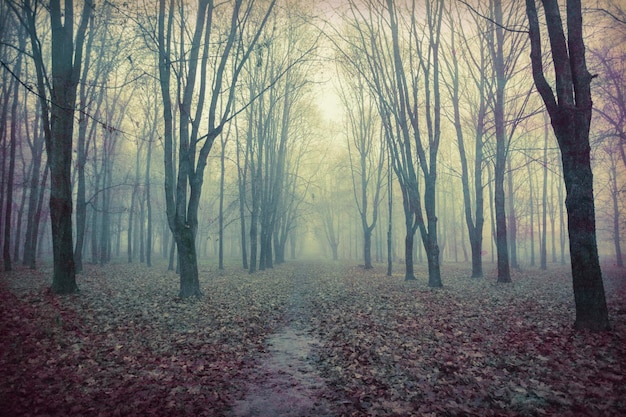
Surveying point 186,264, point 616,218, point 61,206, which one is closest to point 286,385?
point 186,264

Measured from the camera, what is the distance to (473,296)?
11.5 metres

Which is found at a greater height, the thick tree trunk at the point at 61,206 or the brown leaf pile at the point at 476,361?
the thick tree trunk at the point at 61,206

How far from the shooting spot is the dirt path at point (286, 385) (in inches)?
169

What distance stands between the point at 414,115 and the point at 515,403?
12.9 metres

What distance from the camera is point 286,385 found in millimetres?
5137

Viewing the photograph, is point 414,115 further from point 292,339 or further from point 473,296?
point 292,339

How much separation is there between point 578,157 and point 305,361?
6559mm

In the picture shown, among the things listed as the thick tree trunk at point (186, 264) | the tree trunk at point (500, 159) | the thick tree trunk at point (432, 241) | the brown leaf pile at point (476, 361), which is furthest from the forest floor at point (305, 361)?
the tree trunk at point (500, 159)

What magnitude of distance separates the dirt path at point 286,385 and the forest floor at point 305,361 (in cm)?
3

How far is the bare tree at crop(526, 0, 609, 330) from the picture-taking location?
6.21 metres

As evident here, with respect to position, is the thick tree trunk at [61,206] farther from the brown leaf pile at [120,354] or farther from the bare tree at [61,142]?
the brown leaf pile at [120,354]

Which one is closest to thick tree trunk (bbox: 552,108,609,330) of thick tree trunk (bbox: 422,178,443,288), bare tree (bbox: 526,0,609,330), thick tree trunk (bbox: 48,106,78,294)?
bare tree (bbox: 526,0,609,330)

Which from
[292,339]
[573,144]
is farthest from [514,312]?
[292,339]

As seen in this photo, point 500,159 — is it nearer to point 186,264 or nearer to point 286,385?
point 186,264
